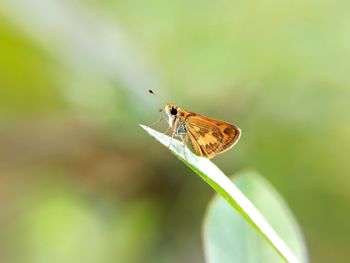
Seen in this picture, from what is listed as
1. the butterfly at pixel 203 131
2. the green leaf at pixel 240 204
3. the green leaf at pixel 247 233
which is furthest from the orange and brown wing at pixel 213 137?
the green leaf at pixel 240 204

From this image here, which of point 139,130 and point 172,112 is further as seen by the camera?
point 139,130

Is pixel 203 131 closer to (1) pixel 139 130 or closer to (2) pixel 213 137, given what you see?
(2) pixel 213 137

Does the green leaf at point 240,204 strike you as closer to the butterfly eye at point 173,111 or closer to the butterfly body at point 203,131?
the butterfly body at point 203,131

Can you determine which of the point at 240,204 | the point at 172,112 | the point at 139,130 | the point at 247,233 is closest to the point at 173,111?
the point at 172,112

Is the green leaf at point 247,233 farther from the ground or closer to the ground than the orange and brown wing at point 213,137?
closer to the ground

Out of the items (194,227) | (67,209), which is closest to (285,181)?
(194,227)
